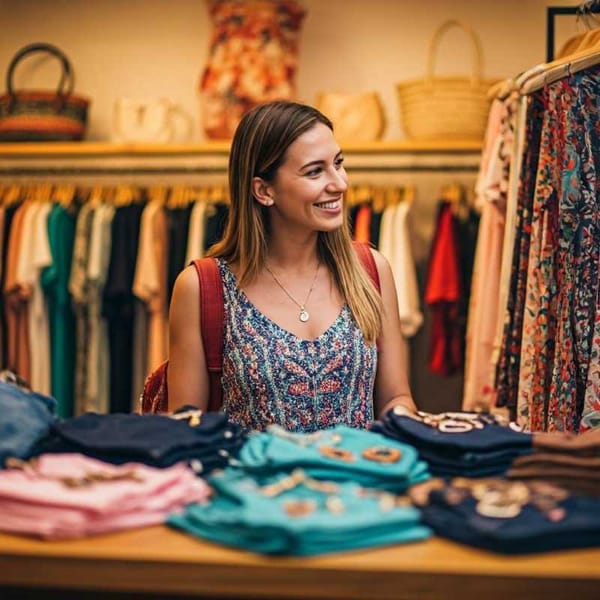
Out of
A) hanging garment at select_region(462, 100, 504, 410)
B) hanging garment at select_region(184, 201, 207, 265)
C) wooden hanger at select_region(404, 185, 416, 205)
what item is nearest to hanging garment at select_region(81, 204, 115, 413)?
hanging garment at select_region(184, 201, 207, 265)

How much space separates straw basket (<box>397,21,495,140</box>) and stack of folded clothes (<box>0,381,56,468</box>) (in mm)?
3222

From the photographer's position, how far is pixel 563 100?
2869 mm

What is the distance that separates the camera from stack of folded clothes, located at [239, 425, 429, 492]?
5.39ft

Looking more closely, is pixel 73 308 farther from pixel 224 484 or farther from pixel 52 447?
pixel 224 484

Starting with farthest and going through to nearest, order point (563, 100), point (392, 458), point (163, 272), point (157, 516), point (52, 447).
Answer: point (163, 272) → point (563, 100) → point (52, 447) → point (392, 458) → point (157, 516)

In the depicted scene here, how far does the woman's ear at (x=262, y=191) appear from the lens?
2.61 metres

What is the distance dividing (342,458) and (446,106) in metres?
3.37

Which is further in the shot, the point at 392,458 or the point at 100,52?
the point at 100,52

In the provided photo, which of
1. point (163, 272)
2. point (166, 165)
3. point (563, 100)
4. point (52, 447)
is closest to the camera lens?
point (52, 447)

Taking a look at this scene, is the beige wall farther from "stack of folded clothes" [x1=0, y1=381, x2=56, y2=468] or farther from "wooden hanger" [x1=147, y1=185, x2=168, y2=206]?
"stack of folded clothes" [x1=0, y1=381, x2=56, y2=468]

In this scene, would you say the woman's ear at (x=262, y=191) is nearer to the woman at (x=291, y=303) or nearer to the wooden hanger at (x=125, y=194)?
the woman at (x=291, y=303)

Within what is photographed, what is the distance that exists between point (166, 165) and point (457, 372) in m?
1.79

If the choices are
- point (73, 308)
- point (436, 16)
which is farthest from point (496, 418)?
point (436, 16)

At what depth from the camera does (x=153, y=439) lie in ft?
5.81
